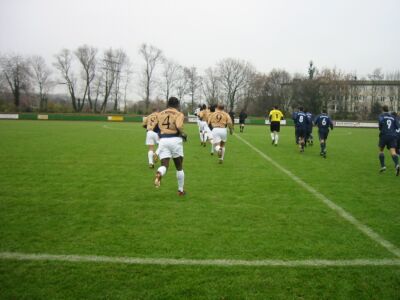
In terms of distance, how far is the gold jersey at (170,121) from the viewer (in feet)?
22.2

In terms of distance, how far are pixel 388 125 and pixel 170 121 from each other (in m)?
7.43

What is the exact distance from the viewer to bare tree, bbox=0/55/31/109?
233ft

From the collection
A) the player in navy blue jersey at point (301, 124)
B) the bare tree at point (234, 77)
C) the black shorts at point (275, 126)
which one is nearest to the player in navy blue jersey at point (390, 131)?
the player in navy blue jersey at point (301, 124)

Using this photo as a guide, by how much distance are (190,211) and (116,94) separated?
7713 centimetres

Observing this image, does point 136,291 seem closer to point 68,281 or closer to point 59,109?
point 68,281

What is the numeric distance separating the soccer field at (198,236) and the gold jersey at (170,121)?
4.81 ft

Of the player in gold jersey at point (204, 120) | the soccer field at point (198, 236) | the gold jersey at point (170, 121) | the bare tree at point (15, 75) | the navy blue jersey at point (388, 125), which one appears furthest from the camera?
the bare tree at point (15, 75)

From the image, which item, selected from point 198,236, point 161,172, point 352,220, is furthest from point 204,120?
point 198,236

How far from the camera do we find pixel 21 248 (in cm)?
416

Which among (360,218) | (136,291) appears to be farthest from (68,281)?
(360,218)

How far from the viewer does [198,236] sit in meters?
4.70

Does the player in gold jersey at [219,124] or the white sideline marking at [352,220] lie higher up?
the player in gold jersey at [219,124]

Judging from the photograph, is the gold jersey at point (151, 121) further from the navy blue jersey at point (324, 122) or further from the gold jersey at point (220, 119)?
the navy blue jersey at point (324, 122)

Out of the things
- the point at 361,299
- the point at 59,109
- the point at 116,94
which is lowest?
the point at 361,299
